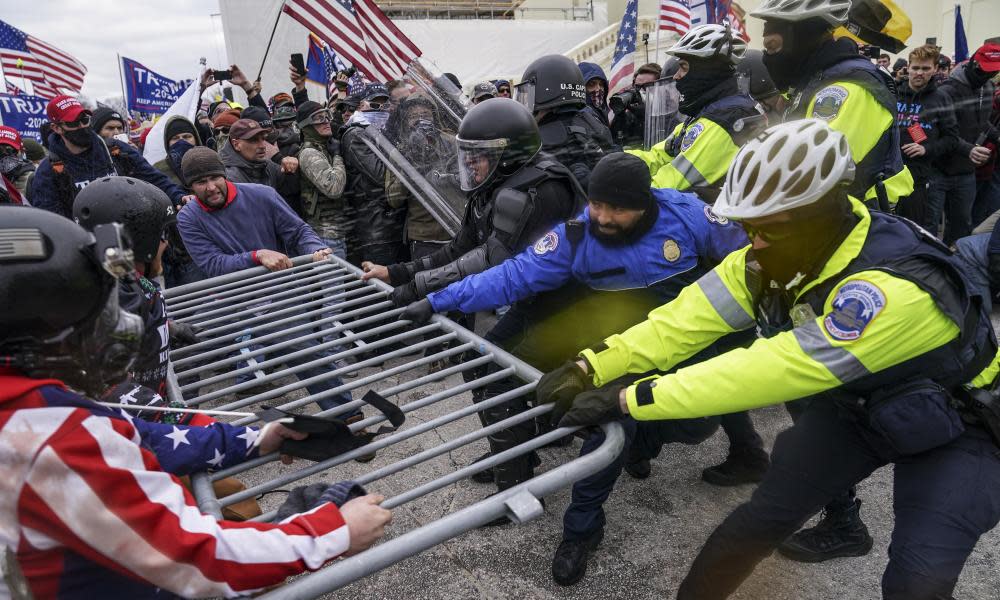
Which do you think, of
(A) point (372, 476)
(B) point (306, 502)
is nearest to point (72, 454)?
(B) point (306, 502)

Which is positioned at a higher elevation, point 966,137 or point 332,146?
point 332,146

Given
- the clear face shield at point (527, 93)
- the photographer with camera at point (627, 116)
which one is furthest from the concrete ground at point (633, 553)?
the photographer with camera at point (627, 116)

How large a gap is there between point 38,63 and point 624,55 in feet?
32.8

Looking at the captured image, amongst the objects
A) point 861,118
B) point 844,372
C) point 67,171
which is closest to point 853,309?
point 844,372

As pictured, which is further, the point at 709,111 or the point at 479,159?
the point at 709,111

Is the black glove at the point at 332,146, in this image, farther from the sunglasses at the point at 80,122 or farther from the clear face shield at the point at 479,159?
the clear face shield at the point at 479,159

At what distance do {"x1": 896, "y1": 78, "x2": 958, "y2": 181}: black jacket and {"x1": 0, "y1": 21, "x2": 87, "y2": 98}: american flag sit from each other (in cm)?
1303

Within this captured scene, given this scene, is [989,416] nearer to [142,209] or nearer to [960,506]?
[960,506]

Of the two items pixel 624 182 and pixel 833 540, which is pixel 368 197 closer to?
pixel 624 182

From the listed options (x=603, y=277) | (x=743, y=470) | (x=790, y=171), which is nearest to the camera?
(x=790, y=171)

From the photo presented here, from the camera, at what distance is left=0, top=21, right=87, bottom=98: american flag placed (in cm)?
1041

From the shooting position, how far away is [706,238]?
116 inches

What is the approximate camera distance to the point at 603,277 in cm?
297

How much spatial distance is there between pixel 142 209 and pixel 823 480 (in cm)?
274
